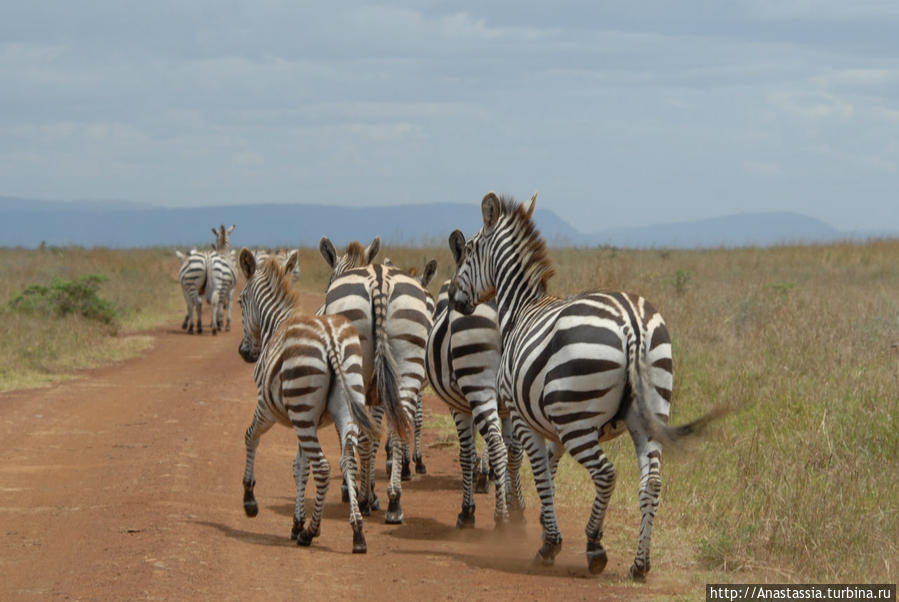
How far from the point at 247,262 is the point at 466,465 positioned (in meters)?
2.60

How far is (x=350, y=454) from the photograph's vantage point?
734 cm

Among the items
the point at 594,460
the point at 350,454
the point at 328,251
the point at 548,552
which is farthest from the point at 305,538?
the point at 328,251

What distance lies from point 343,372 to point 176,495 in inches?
87.6

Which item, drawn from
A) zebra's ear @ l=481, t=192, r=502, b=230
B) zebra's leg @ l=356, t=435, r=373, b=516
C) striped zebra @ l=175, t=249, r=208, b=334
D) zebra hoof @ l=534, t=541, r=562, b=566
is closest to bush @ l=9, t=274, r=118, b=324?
striped zebra @ l=175, t=249, r=208, b=334

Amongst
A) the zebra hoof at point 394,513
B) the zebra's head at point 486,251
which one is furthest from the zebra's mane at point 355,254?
the zebra hoof at point 394,513

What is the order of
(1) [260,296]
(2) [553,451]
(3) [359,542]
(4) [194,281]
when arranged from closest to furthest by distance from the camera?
(3) [359,542], (2) [553,451], (1) [260,296], (4) [194,281]

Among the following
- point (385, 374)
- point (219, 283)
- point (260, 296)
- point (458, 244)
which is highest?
point (458, 244)

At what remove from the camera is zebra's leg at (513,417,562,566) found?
6887 mm

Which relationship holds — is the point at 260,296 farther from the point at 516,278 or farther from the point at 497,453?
the point at 497,453

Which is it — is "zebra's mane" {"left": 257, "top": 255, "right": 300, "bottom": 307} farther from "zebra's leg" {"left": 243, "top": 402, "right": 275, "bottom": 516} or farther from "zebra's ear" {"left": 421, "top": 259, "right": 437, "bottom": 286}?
→ "zebra's ear" {"left": 421, "top": 259, "right": 437, "bottom": 286}

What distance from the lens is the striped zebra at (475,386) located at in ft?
26.5

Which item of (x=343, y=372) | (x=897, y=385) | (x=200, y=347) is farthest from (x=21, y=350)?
(x=897, y=385)

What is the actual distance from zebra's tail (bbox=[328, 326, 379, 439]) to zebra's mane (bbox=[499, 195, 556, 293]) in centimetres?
164

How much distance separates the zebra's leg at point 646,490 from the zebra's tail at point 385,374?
2103 millimetres
